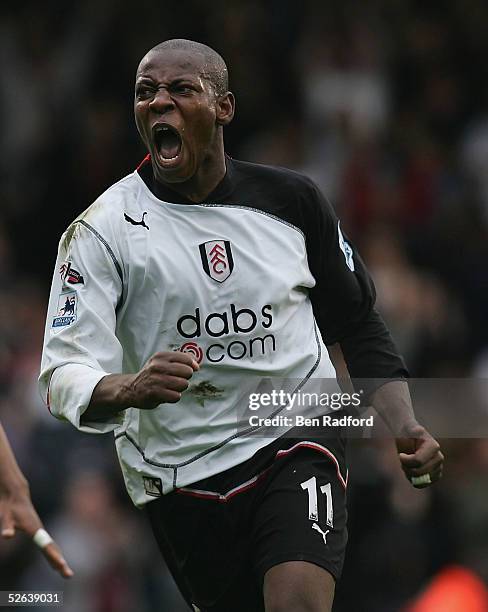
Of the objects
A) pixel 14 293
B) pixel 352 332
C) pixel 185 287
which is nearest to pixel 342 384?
pixel 352 332

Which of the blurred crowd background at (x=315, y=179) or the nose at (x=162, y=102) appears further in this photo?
the blurred crowd background at (x=315, y=179)

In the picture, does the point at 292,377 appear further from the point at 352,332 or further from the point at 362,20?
the point at 362,20

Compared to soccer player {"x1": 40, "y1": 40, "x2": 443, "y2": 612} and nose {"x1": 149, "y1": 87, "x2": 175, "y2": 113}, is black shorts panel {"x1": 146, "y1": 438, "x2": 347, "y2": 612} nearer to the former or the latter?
soccer player {"x1": 40, "y1": 40, "x2": 443, "y2": 612}

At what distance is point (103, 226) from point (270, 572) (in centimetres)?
134

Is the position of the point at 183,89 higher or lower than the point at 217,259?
higher

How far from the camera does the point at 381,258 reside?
10133 millimetres

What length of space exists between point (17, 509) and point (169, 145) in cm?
141

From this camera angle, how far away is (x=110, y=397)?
4.86 m

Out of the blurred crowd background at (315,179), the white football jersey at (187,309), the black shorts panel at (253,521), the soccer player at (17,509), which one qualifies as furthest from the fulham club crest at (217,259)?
the blurred crowd background at (315,179)

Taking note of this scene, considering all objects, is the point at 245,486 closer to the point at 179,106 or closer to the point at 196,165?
the point at 196,165

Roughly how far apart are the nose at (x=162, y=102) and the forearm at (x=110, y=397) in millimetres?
1022

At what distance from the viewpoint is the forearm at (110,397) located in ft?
15.7

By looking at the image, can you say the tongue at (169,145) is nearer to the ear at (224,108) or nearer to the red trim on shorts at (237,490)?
the ear at (224,108)

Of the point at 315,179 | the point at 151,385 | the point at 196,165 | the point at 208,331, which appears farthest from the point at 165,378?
the point at 315,179
